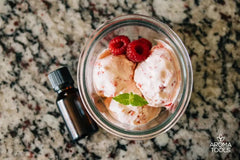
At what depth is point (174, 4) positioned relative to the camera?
1.03 meters

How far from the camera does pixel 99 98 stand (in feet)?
3.03

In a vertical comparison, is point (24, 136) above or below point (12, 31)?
below

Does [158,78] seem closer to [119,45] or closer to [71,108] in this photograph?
[119,45]

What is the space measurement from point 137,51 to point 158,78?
113mm

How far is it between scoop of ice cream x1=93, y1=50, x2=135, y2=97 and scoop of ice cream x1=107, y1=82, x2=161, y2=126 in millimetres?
34

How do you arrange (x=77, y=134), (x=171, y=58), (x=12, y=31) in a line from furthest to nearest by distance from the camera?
1. (x=12, y=31)
2. (x=77, y=134)
3. (x=171, y=58)

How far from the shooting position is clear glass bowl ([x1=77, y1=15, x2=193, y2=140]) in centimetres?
84

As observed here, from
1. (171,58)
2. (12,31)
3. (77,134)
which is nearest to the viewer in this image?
(171,58)

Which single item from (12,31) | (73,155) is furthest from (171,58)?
(12,31)

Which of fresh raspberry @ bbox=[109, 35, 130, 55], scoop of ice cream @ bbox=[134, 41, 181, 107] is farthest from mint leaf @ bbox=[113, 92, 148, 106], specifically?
fresh raspberry @ bbox=[109, 35, 130, 55]

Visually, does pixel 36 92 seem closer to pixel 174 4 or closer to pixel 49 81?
pixel 49 81

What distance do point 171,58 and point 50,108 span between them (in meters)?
0.54

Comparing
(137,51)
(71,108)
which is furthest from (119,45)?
(71,108)

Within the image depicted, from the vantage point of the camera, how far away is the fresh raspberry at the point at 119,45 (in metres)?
0.83
